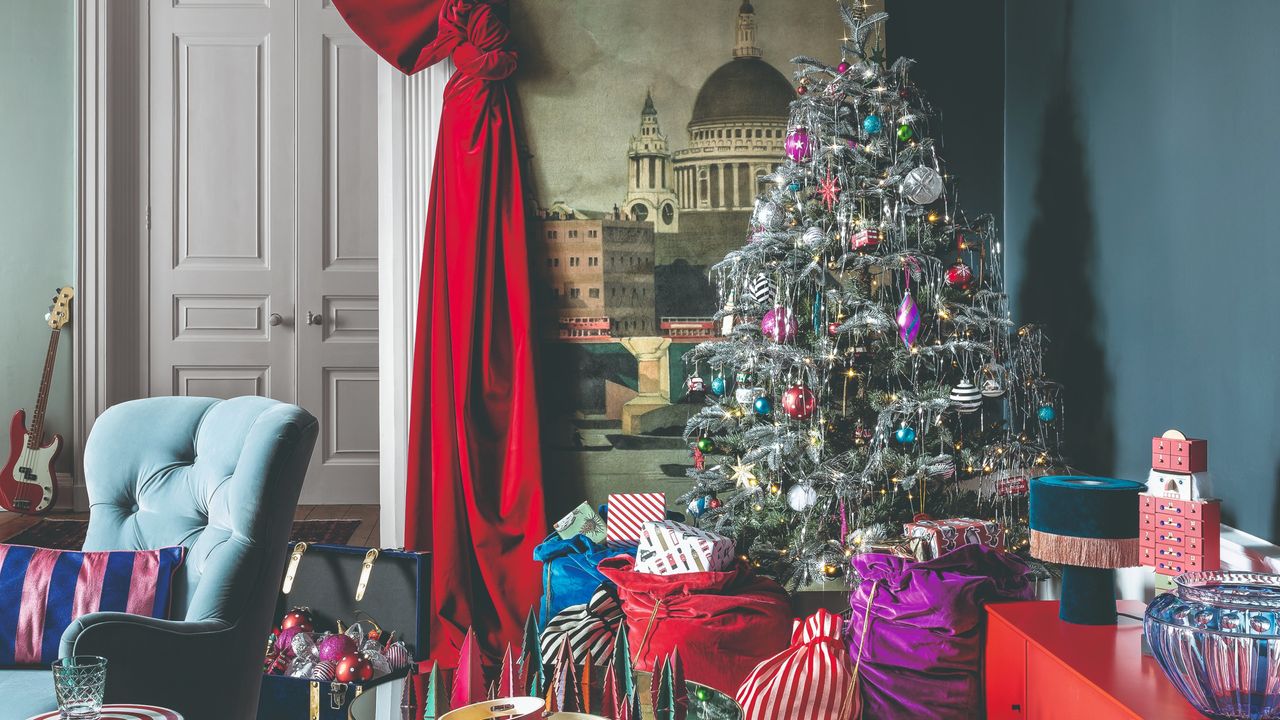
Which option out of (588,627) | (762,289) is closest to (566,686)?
(588,627)

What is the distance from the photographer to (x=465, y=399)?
11.1 feet

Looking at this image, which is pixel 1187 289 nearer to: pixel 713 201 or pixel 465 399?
pixel 713 201

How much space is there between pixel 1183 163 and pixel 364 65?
3857 mm

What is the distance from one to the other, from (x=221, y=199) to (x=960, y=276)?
3771 millimetres

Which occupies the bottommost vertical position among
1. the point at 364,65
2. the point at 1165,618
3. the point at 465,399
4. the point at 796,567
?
the point at 796,567

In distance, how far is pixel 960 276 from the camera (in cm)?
262

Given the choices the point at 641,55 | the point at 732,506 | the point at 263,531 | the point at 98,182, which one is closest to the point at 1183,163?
the point at 732,506

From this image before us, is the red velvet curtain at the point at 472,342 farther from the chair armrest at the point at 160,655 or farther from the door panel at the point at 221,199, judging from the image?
the chair armrest at the point at 160,655

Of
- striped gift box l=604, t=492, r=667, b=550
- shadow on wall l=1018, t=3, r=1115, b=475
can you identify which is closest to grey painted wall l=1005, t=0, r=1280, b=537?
shadow on wall l=1018, t=3, r=1115, b=475

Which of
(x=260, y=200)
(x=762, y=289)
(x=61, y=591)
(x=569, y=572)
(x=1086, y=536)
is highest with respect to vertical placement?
(x=260, y=200)

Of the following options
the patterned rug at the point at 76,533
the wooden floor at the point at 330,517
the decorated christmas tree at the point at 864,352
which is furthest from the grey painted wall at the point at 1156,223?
the patterned rug at the point at 76,533

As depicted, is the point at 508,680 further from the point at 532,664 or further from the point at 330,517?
the point at 330,517

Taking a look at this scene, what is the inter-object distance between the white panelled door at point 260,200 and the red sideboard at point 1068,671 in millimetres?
3538

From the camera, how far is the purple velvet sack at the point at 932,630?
83.7 inches
